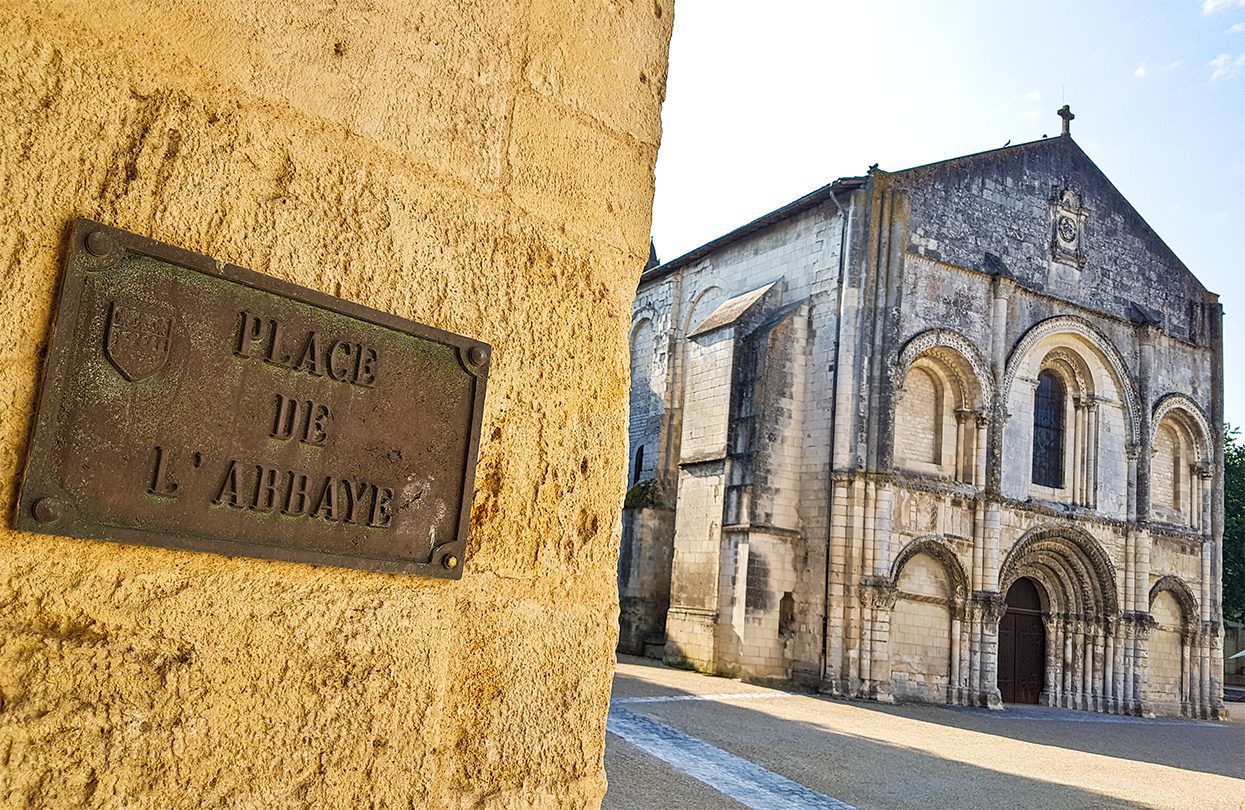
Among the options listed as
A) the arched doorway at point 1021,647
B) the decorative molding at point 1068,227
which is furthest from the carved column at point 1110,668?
the decorative molding at point 1068,227

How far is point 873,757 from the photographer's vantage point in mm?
10570

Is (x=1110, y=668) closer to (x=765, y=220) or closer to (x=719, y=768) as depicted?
(x=765, y=220)

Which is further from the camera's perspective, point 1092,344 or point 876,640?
point 1092,344

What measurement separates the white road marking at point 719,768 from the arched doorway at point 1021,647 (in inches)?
431

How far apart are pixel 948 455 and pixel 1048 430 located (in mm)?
3432

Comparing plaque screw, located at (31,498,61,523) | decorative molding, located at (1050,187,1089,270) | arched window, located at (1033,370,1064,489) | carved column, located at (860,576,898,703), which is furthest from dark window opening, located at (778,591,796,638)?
plaque screw, located at (31,498,61,523)

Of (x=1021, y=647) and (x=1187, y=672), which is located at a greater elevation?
(x=1021, y=647)

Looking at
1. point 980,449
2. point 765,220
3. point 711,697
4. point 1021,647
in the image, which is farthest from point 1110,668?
point 765,220

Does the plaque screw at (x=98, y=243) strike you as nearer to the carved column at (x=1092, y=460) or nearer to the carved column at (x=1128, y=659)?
the carved column at (x=1092, y=460)

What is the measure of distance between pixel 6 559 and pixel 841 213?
60.8 ft

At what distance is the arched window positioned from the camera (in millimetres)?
20625

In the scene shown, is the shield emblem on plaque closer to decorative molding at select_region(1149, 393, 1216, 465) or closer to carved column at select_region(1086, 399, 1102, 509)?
carved column at select_region(1086, 399, 1102, 509)

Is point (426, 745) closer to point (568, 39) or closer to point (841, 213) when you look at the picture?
point (568, 39)

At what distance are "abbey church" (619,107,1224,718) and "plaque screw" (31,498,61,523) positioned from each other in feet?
55.2
